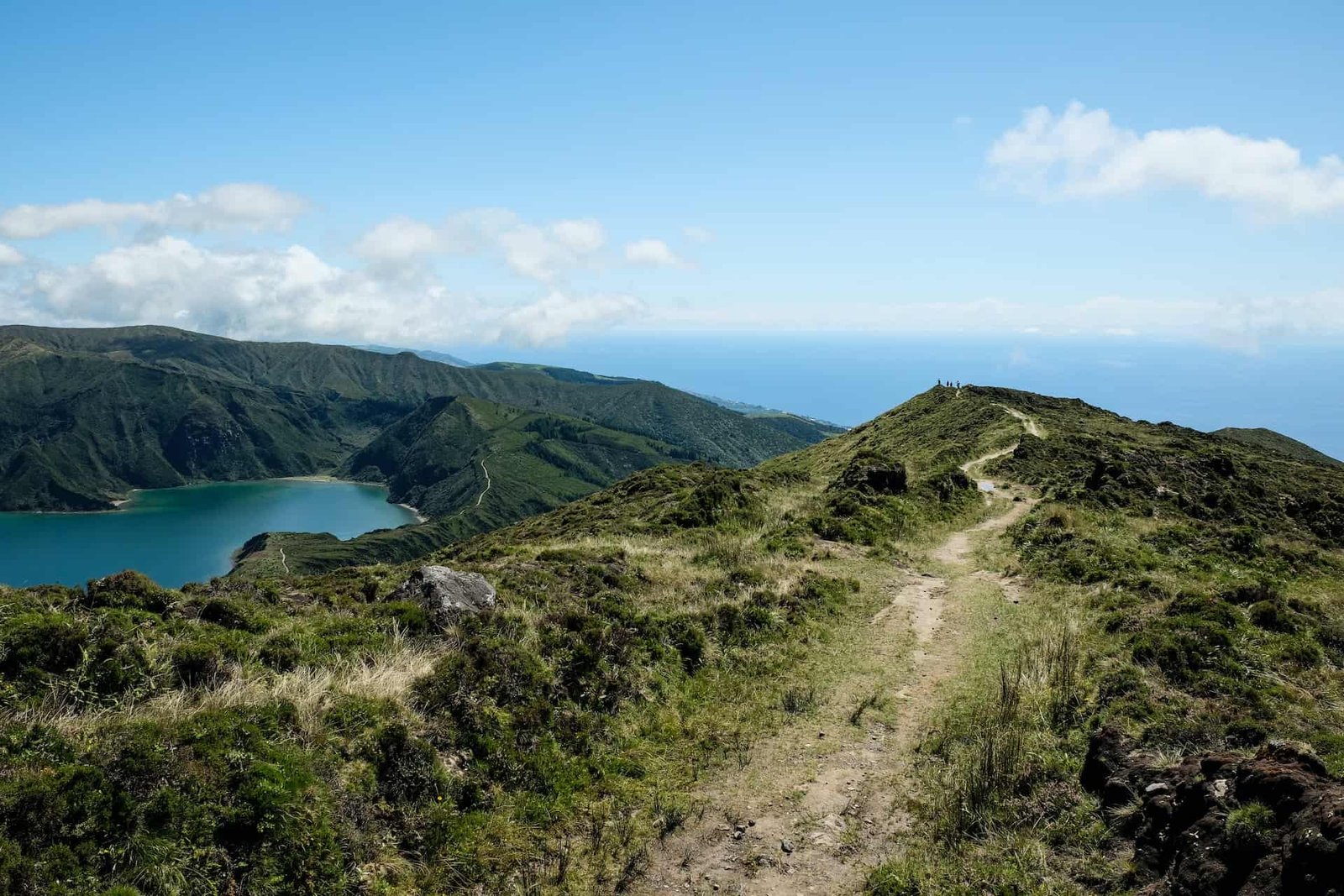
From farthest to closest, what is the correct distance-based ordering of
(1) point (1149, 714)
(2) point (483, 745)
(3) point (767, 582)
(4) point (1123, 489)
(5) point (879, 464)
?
(5) point (879, 464) < (4) point (1123, 489) < (3) point (767, 582) < (1) point (1149, 714) < (2) point (483, 745)

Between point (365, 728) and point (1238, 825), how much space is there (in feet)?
33.2

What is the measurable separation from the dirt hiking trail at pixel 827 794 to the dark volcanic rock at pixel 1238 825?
289cm

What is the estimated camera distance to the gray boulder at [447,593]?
13391 millimetres

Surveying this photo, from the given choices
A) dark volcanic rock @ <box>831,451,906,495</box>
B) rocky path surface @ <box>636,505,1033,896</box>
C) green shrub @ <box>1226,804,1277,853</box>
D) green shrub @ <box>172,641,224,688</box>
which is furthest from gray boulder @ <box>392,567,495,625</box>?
dark volcanic rock @ <box>831,451,906,495</box>

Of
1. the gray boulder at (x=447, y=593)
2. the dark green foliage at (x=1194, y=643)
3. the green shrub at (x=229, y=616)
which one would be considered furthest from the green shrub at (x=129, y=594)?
the dark green foliage at (x=1194, y=643)

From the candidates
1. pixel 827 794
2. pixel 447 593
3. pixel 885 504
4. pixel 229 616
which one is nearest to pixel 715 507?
pixel 885 504

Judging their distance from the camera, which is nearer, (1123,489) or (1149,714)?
(1149,714)

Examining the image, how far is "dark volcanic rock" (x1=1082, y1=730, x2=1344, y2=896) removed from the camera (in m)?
5.45

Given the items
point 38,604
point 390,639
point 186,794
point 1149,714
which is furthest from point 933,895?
point 38,604

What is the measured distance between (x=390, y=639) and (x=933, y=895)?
9475 mm

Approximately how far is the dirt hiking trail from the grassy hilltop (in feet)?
0.28

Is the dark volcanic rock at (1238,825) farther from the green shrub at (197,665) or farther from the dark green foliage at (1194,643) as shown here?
the green shrub at (197,665)

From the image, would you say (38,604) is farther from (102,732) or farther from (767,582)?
(767,582)

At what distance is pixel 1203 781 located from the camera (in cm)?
721
